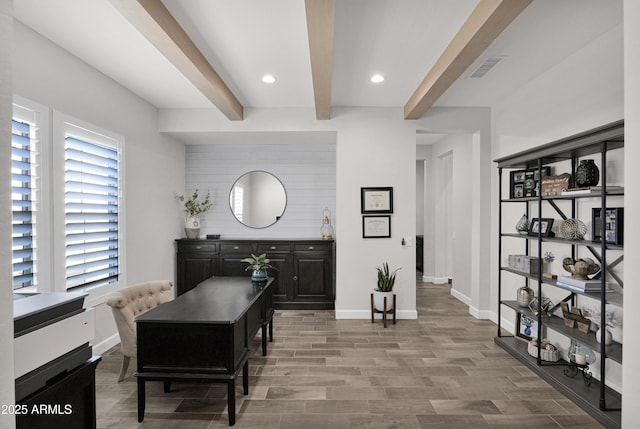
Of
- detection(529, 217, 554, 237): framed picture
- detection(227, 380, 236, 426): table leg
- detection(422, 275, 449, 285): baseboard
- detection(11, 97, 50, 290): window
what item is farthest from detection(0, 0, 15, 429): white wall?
detection(422, 275, 449, 285): baseboard

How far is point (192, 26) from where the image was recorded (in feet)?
8.54

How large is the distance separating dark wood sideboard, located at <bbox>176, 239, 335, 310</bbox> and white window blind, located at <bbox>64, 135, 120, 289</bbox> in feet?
4.87

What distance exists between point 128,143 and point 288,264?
2577 millimetres

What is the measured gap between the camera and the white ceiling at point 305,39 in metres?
2.37

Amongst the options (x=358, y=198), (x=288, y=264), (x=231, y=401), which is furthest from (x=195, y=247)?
(x=231, y=401)

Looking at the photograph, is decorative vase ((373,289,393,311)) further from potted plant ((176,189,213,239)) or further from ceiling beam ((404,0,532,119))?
potted plant ((176,189,213,239))

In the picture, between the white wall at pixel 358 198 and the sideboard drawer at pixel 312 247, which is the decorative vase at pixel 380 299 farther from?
the sideboard drawer at pixel 312 247

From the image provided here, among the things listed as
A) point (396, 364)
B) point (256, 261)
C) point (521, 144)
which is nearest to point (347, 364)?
point (396, 364)

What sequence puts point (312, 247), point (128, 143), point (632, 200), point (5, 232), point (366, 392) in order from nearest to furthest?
point (5, 232), point (632, 200), point (366, 392), point (128, 143), point (312, 247)

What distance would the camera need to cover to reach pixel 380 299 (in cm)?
444

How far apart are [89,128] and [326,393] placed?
323 centimetres

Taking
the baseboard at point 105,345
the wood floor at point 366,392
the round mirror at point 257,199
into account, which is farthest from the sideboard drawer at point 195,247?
the wood floor at point 366,392

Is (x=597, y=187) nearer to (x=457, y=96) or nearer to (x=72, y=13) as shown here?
(x=457, y=96)

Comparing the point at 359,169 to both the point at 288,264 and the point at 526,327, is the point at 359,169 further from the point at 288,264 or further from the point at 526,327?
the point at 526,327
